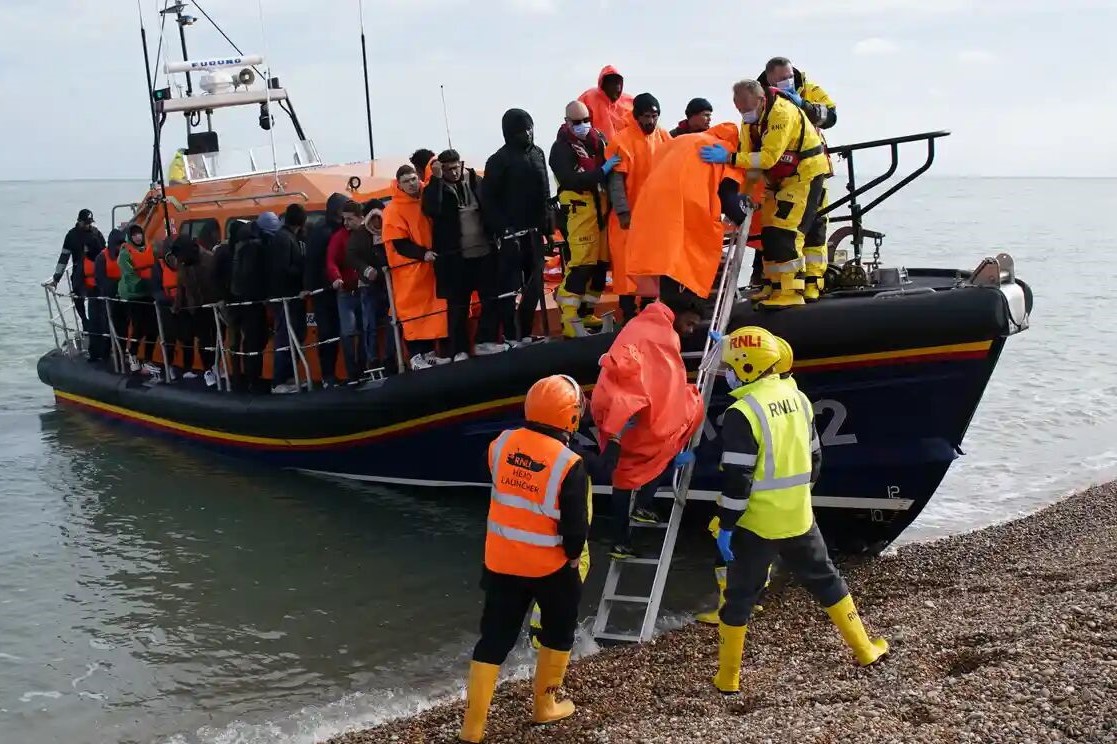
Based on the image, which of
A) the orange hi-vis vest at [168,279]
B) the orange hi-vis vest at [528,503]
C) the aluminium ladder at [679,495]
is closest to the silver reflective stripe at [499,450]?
the orange hi-vis vest at [528,503]

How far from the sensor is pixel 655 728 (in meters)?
3.82

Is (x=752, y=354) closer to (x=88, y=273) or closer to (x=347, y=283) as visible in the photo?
(x=347, y=283)

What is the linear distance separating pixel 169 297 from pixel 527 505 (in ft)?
17.7

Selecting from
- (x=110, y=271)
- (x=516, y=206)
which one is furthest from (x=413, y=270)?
(x=110, y=271)

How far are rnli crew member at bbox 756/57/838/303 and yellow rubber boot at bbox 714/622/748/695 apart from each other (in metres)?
1.90

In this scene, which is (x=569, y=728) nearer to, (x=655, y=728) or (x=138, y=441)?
(x=655, y=728)

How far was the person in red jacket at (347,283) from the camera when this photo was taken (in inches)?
265

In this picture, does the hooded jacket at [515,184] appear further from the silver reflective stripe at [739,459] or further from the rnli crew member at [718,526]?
the silver reflective stripe at [739,459]

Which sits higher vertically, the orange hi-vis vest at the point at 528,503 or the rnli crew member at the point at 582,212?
the rnli crew member at the point at 582,212

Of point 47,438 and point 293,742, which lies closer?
point 293,742

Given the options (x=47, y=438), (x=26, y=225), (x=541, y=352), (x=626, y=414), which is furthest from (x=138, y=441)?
(x=26, y=225)

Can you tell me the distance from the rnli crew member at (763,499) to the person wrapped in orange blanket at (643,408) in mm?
541

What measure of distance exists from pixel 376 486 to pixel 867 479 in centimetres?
348

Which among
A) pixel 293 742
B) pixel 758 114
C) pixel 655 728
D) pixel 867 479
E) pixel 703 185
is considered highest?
pixel 758 114
